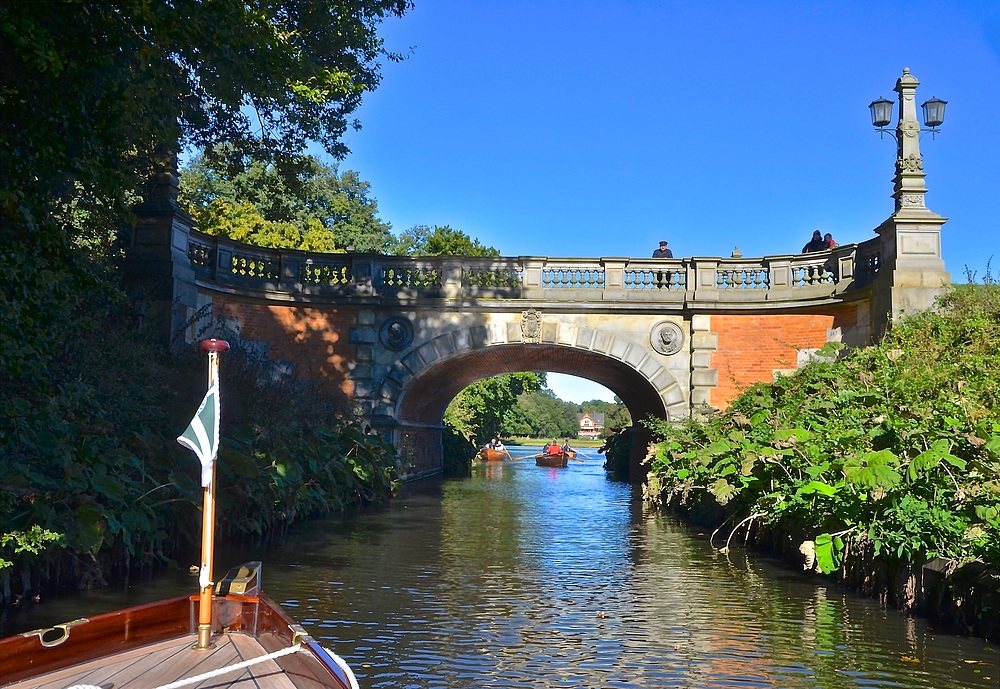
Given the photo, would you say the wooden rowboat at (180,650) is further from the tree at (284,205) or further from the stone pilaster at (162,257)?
the tree at (284,205)

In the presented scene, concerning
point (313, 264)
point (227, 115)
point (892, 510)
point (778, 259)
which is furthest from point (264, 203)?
point (892, 510)

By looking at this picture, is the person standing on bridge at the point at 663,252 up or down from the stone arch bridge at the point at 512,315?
up

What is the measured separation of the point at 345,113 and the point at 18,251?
13.6 m

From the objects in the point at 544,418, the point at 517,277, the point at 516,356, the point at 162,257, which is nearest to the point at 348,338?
the point at 517,277

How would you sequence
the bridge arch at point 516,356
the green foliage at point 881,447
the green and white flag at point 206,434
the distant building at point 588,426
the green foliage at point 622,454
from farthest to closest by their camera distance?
the distant building at point 588,426 < the green foliage at point 622,454 < the bridge arch at point 516,356 < the green foliage at point 881,447 < the green and white flag at point 206,434

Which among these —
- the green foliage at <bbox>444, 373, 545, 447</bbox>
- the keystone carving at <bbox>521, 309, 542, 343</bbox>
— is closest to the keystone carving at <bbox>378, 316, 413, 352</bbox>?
the keystone carving at <bbox>521, 309, 542, 343</bbox>

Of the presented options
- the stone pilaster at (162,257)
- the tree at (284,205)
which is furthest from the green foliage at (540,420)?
the stone pilaster at (162,257)

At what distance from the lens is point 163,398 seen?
46.0 ft

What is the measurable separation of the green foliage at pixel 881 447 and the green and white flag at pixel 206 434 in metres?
5.95

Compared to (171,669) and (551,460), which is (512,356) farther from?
(551,460)

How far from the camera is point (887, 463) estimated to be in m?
9.05

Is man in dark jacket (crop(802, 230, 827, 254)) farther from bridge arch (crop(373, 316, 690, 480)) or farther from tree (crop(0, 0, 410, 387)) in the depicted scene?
tree (crop(0, 0, 410, 387))

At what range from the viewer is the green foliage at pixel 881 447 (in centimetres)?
827

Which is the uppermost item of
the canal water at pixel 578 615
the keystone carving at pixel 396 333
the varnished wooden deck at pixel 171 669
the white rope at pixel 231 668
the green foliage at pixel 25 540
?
the keystone carving at pixel 396 333
